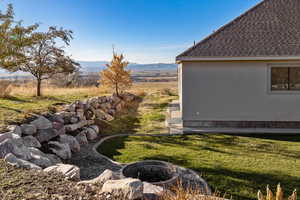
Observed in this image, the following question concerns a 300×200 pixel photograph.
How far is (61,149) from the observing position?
17.3 ft

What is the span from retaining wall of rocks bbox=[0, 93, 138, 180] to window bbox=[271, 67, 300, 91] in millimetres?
6719

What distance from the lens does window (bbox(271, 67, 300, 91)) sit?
24.6 ft

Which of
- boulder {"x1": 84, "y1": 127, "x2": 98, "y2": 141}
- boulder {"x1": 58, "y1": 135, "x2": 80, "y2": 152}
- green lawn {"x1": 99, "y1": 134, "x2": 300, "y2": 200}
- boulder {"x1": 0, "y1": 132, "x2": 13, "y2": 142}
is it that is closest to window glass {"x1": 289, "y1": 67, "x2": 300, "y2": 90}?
green lawn {"x1": 99, "y1": 134, "x2": 300, "y2": 200}

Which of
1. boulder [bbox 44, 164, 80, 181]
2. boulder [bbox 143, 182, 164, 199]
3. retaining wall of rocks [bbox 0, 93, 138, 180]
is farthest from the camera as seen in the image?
retaining wall of rocks [bbox 0, 93, 138, 180]

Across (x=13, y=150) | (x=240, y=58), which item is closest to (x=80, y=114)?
(x=13, y=150)

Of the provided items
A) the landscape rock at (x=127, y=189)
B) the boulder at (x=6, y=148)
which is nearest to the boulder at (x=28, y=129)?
the boulder at (x=6, y=148)

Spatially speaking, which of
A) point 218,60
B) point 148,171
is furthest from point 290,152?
point 148,171

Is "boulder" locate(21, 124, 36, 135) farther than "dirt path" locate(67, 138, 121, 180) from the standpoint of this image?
Yes

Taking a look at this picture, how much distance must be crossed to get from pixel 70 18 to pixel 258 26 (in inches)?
599

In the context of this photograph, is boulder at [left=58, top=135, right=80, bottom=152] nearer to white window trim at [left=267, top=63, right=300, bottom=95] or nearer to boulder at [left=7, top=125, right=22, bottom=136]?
boulder at [left=7, top=125, right=22, bottom=136]

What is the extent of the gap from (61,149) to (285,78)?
306 inches

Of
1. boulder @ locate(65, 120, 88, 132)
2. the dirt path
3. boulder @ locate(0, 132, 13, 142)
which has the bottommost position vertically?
the dirt path

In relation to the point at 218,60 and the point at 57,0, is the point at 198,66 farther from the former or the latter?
the point at 57,0

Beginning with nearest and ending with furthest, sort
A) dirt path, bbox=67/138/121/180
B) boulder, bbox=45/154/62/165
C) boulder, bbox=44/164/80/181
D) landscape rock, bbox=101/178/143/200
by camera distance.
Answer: landscape rock, bbox=101/178/143/200, boulder, bbox=44/164/80/181, dirt path, bbox=67/138/121/180, boulder, bbox=45/154/62/165
